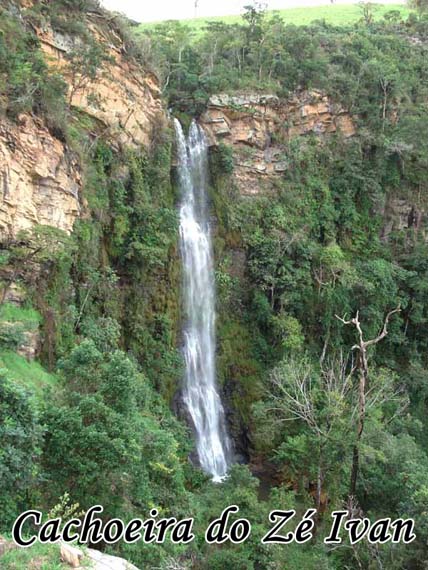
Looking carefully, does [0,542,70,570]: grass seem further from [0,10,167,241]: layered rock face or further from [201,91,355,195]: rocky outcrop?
[201,91,355,195]: rocky outcrop

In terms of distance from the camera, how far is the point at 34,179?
15.4 meters

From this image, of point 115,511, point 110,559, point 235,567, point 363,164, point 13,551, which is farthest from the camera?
point 363,164

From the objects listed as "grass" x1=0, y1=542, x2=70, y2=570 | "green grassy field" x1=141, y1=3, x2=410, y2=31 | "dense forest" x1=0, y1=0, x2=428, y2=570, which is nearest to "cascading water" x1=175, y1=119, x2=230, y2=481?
"dense forest" x1=0, y1=0, x2=428, y2=570

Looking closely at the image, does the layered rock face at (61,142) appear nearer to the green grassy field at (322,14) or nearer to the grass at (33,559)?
the grass at (33,559)

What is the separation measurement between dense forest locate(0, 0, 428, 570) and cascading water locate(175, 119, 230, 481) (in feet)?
1.95

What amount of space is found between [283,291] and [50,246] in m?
12.1

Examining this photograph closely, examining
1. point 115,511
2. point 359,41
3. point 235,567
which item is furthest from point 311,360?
point 359,41

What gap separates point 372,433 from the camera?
53.0 ft

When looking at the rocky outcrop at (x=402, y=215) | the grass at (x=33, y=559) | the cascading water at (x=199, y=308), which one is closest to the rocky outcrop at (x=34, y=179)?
the cascading water at (x=199, y=308)

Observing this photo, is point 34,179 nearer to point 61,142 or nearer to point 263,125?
point 61,142

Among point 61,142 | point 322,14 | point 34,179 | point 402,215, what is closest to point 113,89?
point 61,142

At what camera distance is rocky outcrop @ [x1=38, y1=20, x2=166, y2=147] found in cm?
1812

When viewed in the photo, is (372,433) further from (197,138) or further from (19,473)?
(197,138)

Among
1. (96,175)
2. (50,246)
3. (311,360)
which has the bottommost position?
(311,360)
